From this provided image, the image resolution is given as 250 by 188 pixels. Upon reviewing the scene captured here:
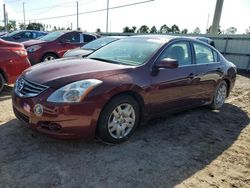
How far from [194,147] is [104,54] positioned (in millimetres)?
2187

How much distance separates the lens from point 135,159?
350 cm

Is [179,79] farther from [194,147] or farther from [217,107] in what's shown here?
[217,107]

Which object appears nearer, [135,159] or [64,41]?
[135,159]

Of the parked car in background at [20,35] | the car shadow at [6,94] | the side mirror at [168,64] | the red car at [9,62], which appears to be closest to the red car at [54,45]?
the car shadow at [6,94]

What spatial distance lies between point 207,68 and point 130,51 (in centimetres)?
173

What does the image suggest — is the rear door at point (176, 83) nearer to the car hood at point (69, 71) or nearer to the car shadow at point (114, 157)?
the car shadow at point (114, 157)

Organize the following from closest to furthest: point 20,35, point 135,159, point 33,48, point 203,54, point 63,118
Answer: point 63,118 → point 135,159 → point 203,54 → point 33,48 → point 20,35

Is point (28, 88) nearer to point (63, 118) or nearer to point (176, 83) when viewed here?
point (63, 118)

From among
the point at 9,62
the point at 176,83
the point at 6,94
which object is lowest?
the point at 6,94

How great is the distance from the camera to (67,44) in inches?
400

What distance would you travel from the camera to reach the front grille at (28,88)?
3482 mm

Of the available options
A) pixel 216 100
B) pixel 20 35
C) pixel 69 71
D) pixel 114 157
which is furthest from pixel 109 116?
pixel 20 35

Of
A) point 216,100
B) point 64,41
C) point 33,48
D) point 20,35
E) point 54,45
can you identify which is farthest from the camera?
point 20,35

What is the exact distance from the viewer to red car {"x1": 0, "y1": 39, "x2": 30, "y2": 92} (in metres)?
6.22
